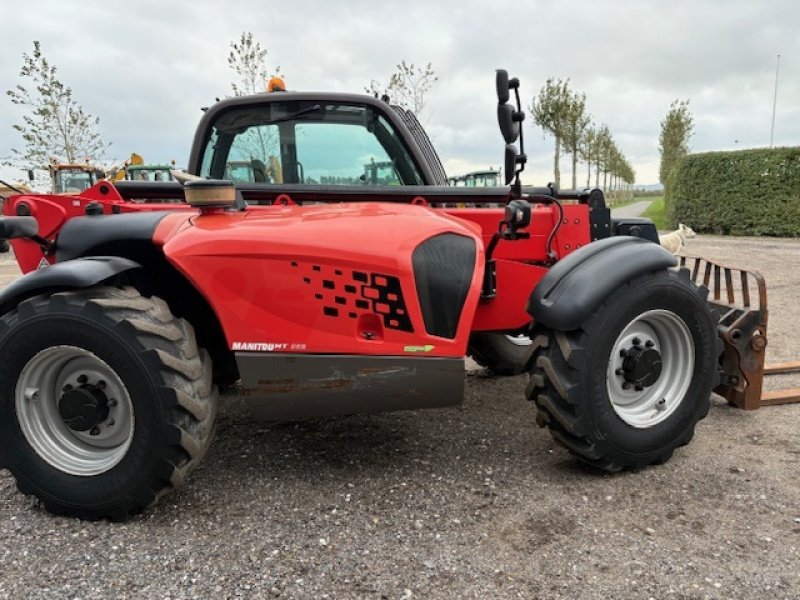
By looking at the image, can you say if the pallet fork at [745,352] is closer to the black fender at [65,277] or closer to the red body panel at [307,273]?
the red body panel at [307,273]

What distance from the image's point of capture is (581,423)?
2756 mm

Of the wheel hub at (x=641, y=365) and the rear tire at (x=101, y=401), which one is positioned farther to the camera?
the wheel hub at (x=641, y=365)

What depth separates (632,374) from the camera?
296cm

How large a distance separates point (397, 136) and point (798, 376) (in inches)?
139

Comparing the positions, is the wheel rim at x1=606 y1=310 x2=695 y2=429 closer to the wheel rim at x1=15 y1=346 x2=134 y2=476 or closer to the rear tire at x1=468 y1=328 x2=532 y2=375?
the rear tire at x1=468 y1=328 x2=532 y2=375

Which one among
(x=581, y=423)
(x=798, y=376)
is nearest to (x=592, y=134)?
(x=798, y=376)

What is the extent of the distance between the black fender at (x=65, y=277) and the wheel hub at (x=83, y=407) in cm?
45

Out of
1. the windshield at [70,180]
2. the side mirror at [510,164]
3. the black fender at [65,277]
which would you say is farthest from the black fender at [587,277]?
the windshield at [70,180]

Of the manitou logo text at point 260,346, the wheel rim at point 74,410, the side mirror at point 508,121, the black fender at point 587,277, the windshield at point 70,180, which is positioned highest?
the windshield at point 70,180

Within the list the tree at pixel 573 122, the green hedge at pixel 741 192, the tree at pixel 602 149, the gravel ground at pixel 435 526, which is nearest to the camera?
the gravel ground at pixel 435 526

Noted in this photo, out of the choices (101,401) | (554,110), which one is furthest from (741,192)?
(101,401)

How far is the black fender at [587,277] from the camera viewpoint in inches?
107

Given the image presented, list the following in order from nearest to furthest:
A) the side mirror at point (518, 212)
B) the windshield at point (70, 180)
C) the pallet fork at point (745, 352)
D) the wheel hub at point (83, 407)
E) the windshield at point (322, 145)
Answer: the wheel hub at point (83, 407), the side mirror at point (518, 212), the pallet fork at point (745, 352), the windshield at point (322, 145), the windshield at point (70, 180)

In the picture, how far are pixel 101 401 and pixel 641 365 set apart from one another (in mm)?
2502
